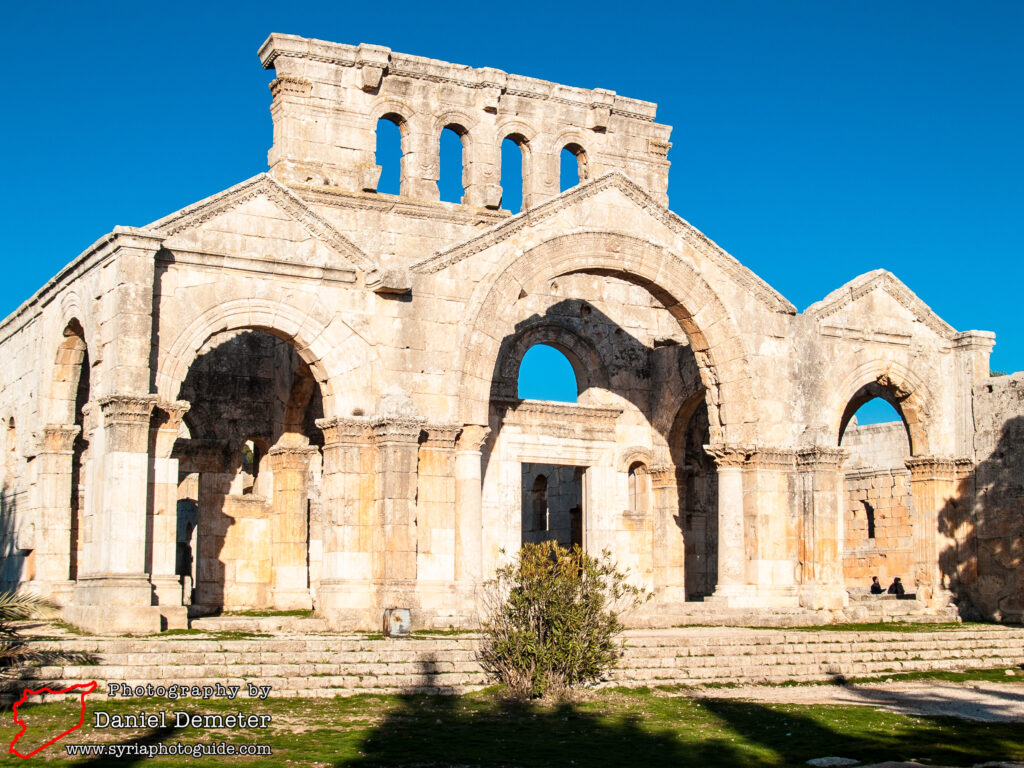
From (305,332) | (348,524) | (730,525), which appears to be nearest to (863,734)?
(348,524)

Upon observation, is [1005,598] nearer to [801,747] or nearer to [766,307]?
[766,307]

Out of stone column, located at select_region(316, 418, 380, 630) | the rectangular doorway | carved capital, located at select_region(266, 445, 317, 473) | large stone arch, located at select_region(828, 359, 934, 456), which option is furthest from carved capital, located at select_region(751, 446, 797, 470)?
carved capital, located at select_region(266, 445, 317, 473)

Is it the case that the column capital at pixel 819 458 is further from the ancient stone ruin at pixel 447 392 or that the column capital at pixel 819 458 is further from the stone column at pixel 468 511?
the stone column at pixel 468 511

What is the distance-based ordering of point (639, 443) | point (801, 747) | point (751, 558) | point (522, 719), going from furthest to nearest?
1. point (639, 443)
2. point (751, 558)
3. point (522, 719)
4. point (801, 747)

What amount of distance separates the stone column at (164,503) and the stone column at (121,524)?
24 cm

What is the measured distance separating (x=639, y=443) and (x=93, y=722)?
55.1 ft

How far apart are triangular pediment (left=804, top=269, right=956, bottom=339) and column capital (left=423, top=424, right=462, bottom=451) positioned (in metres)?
7.61

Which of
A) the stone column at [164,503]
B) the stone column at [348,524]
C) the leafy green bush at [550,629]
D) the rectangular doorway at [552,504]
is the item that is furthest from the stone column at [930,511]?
the stone column at [164,503]

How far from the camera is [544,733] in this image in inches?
508

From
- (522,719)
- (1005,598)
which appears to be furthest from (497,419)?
(522,719)

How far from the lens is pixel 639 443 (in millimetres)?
27906

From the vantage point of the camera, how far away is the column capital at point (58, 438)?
22266 millimetres

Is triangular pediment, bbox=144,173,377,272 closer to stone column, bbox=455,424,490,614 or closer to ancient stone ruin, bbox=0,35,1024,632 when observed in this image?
ancient stone ruin, bbox=0,35,1024,632

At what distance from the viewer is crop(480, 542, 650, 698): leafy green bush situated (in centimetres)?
1498
